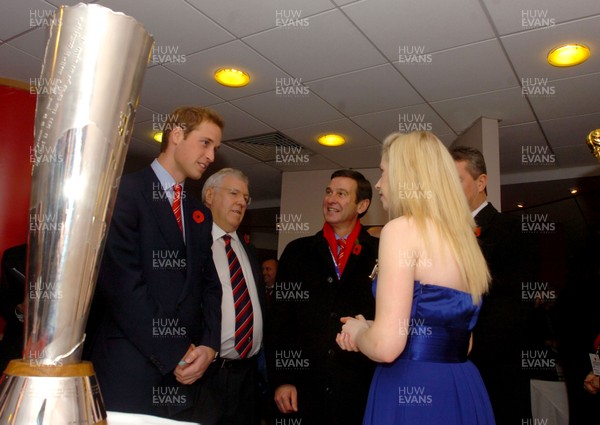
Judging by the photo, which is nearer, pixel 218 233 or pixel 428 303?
pixel 428 303

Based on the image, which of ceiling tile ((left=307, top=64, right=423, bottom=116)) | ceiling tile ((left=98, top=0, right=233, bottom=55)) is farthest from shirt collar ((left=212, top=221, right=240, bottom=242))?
ceiling tile ((left=307, top=64, right=423, bottom=116))

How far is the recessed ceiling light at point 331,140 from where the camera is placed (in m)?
4.29

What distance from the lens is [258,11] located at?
2.49m

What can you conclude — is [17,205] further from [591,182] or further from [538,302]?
[591,182]

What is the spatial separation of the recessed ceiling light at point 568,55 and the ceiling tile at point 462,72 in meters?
0.25

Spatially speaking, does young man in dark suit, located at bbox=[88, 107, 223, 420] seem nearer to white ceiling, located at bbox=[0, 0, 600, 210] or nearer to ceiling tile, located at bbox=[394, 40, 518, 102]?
white ceiling, located at bbox=[0, 0, 600, 210]

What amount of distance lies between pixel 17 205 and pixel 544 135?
13.4ft

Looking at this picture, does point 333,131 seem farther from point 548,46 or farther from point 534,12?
point 534,12

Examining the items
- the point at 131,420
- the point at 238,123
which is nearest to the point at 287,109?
the point at 238,123

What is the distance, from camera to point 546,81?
10.3 ft

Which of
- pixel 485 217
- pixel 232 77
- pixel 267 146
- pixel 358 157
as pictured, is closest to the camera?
pixel 485 217

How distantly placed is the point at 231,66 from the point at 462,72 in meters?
1.48

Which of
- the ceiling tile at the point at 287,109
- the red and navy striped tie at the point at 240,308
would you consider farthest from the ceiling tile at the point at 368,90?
the red and navy striped tie at the point at 240,308

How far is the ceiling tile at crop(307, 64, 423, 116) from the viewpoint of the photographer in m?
3.11
